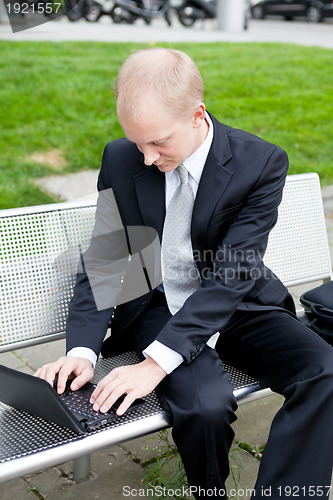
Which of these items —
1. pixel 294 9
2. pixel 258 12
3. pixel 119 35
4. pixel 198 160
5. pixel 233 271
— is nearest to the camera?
pixel 233 271

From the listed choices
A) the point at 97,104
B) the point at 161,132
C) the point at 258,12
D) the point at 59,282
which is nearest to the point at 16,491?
the point at 59,282

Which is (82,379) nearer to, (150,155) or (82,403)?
(82,403)

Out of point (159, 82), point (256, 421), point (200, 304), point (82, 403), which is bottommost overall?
point (256, 421)

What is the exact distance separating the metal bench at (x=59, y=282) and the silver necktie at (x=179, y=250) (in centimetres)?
35

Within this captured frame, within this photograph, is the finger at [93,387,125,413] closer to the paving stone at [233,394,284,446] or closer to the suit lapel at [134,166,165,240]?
the suit lapel at [134,166,165,240]

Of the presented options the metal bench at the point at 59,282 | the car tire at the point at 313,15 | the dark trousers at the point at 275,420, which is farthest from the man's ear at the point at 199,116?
the car tire at the point at 313,15

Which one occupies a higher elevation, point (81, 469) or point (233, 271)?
point (233, 271)

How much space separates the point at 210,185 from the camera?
2.55 metres

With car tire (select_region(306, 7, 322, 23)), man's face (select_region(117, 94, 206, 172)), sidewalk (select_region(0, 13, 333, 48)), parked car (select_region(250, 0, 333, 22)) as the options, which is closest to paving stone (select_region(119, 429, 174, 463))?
man's face (select_region(117, 94, 206, 172))

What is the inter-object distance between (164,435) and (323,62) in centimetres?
894

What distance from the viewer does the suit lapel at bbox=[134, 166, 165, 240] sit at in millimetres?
2623

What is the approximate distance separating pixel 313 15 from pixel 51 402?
2436cm

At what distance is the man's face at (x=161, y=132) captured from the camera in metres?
2.24

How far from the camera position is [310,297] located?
2916 mm
